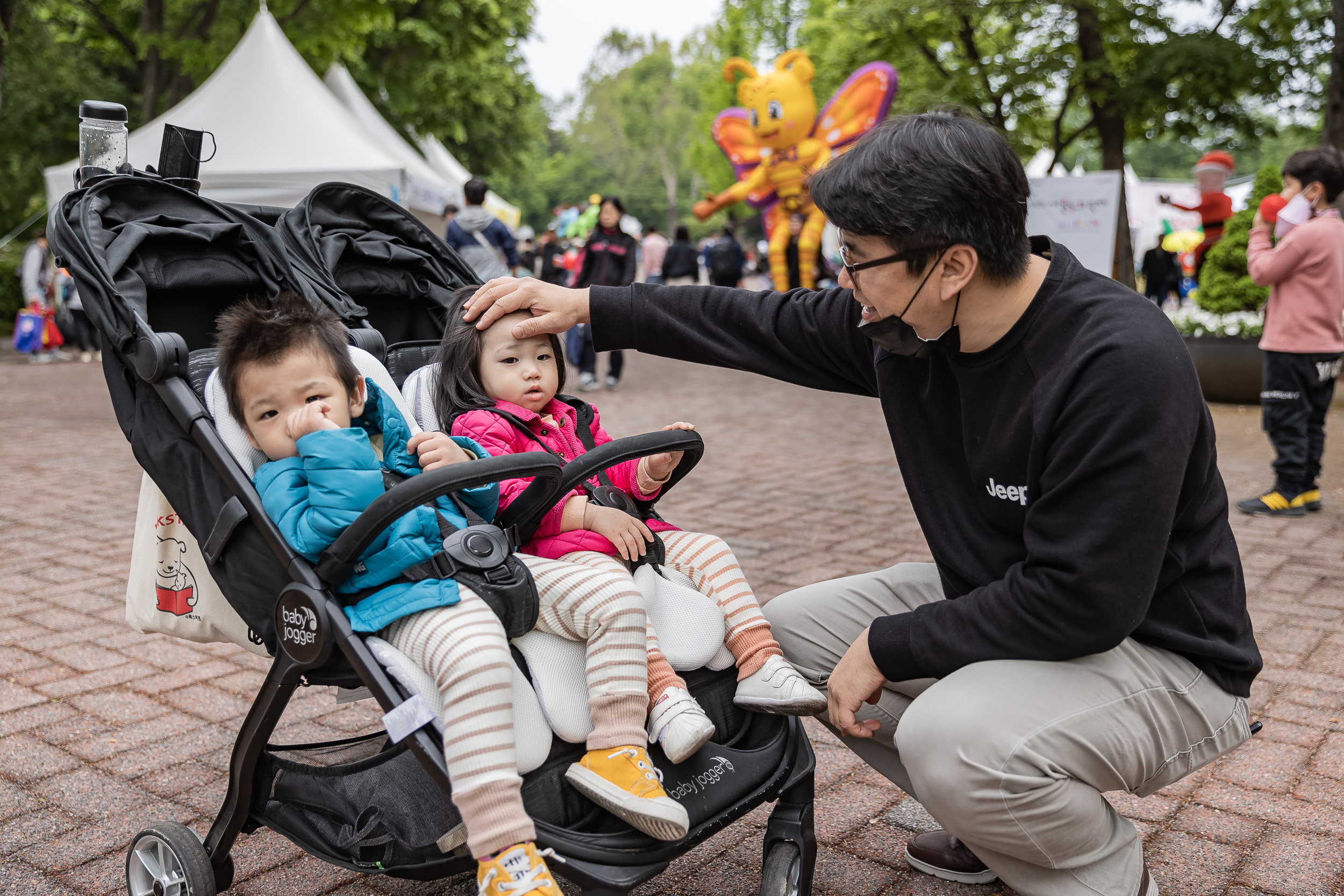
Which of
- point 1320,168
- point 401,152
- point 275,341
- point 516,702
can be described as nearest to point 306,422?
point 275,341

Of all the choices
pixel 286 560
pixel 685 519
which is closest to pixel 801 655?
pixel 286 560

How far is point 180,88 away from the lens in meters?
17.2

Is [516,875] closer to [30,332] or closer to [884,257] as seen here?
[884,257]

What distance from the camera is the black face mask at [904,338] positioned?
88.4 inches

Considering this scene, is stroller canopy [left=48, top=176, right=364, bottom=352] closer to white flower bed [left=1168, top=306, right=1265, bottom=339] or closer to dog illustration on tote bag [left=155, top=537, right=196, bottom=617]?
dog illustration on tote bag [left=155, top=537, right=196, bottom=617]

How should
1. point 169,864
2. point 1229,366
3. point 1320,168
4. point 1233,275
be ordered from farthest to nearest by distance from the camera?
1. point 1233,275
2. point 1229,366
3. point 1320,168
4. point 169,864

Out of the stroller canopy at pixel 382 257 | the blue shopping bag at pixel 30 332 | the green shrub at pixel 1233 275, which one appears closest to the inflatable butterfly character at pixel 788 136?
the green shrub at pixel 1233 275

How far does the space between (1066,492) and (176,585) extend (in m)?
1.89

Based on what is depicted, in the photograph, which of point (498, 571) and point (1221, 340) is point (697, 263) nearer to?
point (1221, 340)

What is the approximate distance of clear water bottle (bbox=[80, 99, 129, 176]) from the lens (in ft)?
8.77

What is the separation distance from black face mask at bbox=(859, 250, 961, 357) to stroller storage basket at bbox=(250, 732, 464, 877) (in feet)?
4.03

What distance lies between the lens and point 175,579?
2.44 meters

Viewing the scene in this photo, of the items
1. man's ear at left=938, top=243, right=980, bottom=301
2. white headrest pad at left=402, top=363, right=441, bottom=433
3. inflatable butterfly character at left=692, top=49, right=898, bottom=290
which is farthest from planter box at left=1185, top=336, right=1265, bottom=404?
white headrest pad at left=402, top=363, right=441, bottom=433

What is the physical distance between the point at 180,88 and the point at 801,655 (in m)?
17.8
